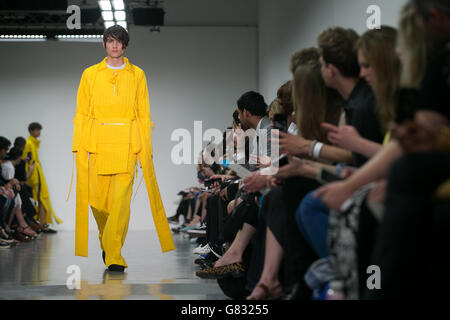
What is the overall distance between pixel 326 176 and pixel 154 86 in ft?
29.7

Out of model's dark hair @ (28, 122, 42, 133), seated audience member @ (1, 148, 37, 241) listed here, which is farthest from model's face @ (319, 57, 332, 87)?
model's dark hair @ (28, 122, 42, 133)

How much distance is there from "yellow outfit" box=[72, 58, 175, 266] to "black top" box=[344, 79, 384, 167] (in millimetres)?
2374

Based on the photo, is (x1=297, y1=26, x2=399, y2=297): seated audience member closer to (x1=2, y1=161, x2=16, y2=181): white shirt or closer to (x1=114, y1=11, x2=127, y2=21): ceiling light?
(x1=2, y1=161, x2=16, y2=181): white shirt

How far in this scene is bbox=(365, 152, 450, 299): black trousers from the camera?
137 centimetres

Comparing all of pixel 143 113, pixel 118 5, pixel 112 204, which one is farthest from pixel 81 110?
pixel 118 5

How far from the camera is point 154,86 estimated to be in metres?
10.9

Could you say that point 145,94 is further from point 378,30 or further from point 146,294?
point 378,30

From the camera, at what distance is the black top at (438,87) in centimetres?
155

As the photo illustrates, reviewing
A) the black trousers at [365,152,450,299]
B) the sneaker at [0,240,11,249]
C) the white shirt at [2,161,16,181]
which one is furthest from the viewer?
the white shirt at [2,161,16,181]

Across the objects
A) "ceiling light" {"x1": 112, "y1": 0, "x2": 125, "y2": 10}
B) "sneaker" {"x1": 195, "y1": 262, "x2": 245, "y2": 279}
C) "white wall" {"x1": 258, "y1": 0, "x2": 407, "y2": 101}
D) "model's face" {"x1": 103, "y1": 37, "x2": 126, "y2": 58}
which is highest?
"ceiling light" {"x1": 112, "y1": 0, "x2": 125, "y2": 10}

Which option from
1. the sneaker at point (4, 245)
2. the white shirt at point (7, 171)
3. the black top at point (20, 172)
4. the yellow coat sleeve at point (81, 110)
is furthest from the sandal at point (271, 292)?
the black top at point (20, 172)

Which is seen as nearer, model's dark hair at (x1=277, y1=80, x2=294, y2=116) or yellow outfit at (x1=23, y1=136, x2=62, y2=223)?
model's dark hair at (x1=277, y1=80, x2=294, y2=116)

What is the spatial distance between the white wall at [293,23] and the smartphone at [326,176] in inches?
71.4

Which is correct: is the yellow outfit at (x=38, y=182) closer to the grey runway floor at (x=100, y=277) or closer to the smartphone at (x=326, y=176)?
the grey runway floor at (x=100, y=277)
